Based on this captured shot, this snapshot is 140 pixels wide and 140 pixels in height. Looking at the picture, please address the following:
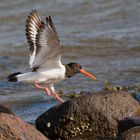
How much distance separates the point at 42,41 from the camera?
7555mm

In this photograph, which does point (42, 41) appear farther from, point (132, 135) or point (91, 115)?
point (132, 135)

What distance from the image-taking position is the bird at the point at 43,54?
7418mm

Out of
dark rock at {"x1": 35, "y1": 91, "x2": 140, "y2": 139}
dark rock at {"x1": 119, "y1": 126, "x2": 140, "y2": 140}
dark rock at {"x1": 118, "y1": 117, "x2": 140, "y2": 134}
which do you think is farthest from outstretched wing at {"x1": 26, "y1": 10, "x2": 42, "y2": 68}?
dark rock at {"x1": 119, "y1": 126, "x2": 140, "y2": 140}

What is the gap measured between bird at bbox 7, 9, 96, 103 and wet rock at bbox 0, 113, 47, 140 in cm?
142

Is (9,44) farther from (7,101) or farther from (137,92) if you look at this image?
(137,92)

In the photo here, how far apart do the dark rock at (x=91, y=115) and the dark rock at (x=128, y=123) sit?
0.25 metres

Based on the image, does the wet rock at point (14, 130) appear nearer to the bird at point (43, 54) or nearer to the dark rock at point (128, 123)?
the dark rock at point (128, 123)

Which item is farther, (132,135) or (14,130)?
(14,130)

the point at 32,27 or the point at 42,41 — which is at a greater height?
the point at 32,27

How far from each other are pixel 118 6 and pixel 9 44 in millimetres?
4351

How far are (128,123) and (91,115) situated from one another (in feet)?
1.82

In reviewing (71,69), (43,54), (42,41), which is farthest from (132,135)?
(71,69)

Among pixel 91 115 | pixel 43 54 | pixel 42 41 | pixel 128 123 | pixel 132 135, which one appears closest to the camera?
pixel 132 135

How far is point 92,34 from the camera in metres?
15.3
